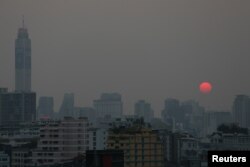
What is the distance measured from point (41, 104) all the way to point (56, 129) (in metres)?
9.19

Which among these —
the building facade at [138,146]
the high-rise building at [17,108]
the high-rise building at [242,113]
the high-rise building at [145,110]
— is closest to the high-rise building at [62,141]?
the high-rise building at [145,110]

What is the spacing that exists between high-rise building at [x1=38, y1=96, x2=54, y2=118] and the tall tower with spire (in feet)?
15.3

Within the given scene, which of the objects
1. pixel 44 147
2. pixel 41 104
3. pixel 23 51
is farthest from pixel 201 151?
pixel 23 51

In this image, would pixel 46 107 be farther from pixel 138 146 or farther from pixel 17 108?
pixel 138 146

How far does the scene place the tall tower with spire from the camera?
139 ft

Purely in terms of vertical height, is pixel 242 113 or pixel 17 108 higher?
pixel 17 108

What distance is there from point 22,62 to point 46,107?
12215mm

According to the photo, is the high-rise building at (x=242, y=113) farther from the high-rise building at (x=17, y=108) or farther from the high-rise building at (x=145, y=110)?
the high-rise building at (x=17, y=108)

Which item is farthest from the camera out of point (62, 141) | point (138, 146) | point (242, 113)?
point (242, 113)

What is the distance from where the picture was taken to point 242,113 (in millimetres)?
28656

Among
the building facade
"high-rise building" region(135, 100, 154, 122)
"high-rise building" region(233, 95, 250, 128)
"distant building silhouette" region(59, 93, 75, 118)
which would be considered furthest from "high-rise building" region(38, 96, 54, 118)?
the building facade

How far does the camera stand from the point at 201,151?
949 inches

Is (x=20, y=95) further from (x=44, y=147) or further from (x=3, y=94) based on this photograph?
(x=44, y=147)

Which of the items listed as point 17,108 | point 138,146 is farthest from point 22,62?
point 138,146
